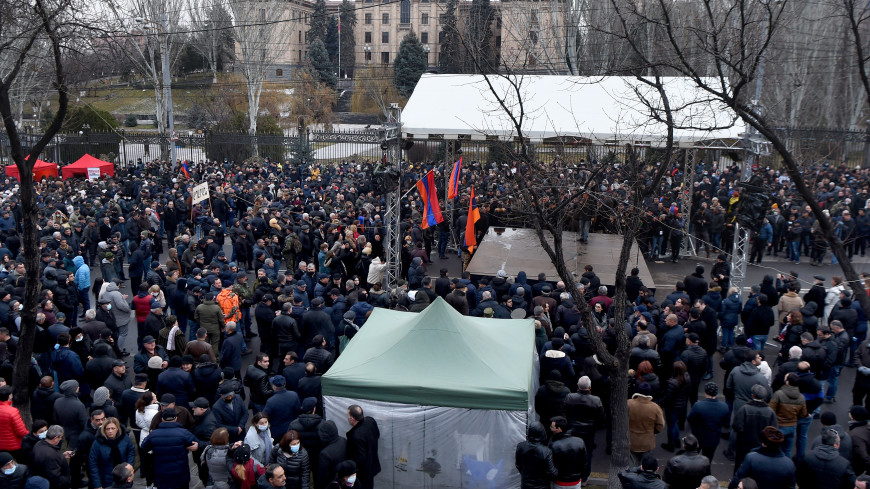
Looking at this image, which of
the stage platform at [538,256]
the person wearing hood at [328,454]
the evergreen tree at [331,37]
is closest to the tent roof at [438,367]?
the person wearing hood at [328,454]

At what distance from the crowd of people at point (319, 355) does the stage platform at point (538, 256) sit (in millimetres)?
606

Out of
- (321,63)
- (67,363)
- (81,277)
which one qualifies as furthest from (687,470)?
(321,63)

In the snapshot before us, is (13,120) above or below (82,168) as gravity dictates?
above

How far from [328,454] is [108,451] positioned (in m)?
2.29

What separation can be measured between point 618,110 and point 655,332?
6.10m

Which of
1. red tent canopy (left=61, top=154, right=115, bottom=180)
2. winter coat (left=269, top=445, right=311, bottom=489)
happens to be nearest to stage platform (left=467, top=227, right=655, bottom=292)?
winter coat (left=269, top=445, right=311, bottom=489)

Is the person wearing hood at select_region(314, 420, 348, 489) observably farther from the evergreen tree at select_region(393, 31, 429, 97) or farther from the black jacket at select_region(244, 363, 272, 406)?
the evergreen tree at select_region(393, 31, 429, 97)

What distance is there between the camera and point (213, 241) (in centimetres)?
1478

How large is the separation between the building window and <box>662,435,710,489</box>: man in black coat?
7288 cm

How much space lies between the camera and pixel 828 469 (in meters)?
6.62

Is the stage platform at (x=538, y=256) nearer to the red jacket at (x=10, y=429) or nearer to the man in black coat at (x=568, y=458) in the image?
the man in black coat at (x=568, y=458)

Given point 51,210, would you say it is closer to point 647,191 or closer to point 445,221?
point 445,221

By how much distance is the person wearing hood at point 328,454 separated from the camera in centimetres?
671

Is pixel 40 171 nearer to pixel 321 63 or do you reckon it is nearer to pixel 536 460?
pixel 536 460
